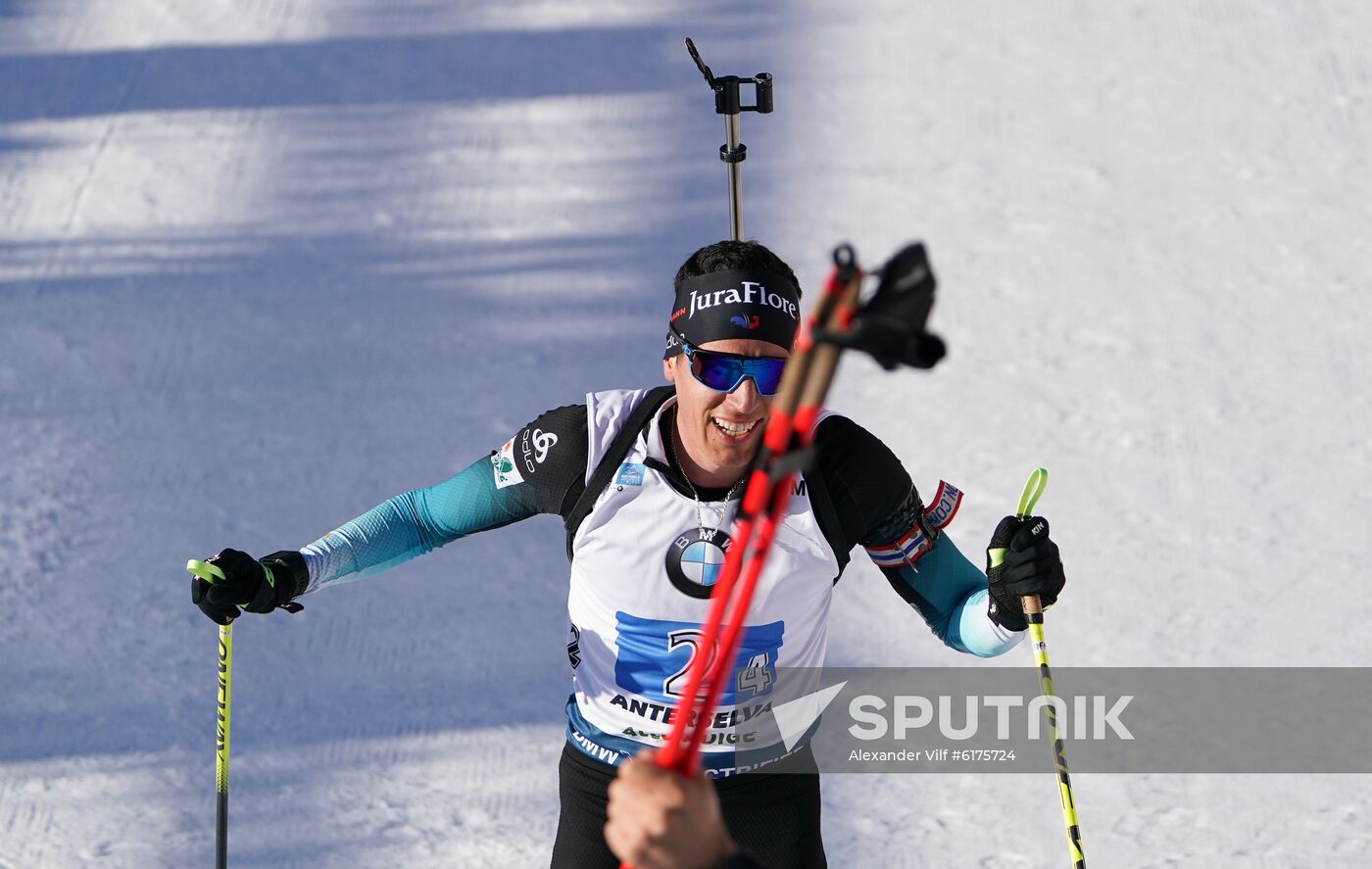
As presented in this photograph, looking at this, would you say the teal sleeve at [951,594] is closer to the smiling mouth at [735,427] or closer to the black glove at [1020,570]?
the black glove at [1020,570]

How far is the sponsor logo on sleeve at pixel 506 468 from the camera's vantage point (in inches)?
124

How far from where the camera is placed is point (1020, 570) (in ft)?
9.94

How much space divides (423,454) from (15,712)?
1784mm

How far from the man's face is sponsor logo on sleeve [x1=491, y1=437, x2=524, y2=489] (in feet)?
1.20

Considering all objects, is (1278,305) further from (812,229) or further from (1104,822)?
(1104,822)

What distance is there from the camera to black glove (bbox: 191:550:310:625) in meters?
3.15

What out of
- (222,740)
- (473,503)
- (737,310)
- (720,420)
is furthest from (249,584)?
(737,310)

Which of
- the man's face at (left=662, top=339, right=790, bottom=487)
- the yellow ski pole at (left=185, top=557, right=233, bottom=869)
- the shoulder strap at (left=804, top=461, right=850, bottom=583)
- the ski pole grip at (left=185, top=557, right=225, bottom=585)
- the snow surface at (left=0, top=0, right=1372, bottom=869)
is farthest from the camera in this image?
the snow surface at (left=0, top=0, right=1372, bottom=869)

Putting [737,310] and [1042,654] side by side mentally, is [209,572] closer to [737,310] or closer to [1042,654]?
[737,310]

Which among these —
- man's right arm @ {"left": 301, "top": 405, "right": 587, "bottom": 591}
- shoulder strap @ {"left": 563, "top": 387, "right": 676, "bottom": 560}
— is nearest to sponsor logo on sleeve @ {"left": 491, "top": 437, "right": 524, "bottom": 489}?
man's right arm @ {"left": 301, "top": 405, "right": 587, "bottom": 591}

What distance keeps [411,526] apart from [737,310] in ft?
2.96

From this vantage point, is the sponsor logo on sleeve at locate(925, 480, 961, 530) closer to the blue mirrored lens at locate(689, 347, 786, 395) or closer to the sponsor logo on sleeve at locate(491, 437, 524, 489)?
the blue mirrored lens at locate(689, 347, 786, 395)

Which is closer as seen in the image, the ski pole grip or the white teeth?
the white teeth

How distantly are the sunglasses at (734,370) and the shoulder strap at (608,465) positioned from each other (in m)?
0.22
